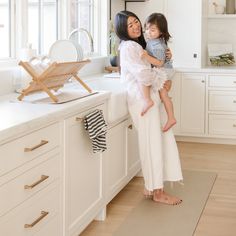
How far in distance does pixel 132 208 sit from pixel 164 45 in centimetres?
121

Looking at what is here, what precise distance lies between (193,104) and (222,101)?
32cm

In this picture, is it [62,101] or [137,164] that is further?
[137,164]

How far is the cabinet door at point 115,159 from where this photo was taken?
350 centimetres

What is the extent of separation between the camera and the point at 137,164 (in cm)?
432

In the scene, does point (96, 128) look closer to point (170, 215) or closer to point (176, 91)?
point (170, 215)

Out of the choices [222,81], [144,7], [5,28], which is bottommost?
[222,81]

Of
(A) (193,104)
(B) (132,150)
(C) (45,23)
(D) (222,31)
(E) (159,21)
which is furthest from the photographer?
(D) (222,31)

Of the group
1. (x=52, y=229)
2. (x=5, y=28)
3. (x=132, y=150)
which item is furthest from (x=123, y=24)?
(x=52, y=229)

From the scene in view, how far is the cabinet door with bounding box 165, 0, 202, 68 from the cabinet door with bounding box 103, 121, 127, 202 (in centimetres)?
233

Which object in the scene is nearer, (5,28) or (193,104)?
(5,28)

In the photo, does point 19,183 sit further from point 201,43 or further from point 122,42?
point 201,43

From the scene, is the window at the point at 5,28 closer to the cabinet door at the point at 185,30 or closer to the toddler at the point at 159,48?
the toddler at the point at 159,48

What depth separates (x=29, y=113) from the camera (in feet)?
7.99

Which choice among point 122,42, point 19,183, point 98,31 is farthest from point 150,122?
point 98,31
